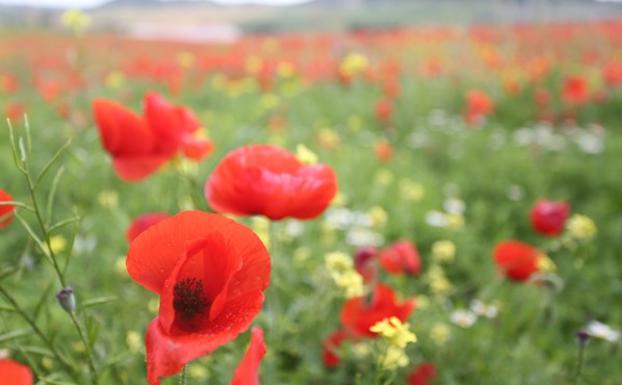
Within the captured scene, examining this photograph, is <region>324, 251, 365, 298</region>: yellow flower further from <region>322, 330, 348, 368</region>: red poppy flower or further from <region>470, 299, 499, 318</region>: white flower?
<region>470, 299, 499, 318</region>: white flower

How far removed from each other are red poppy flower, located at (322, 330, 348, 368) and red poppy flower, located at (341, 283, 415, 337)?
174 millimetres

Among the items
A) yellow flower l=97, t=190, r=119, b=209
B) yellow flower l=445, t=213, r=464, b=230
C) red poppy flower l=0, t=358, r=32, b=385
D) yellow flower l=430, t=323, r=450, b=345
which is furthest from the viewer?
yellow flower l=445, t=213, r=464, b=230

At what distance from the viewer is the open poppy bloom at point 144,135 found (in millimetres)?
1096

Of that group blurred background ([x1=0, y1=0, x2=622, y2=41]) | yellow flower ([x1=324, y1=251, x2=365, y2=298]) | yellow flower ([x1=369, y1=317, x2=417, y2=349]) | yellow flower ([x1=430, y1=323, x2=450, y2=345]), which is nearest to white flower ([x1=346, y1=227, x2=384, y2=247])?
yellow flower ([x1=430, y1=323, x2=450, y2=345])

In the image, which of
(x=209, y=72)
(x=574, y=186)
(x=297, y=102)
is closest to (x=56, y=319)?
(x=574, y=186)

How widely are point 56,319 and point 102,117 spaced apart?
0.77m

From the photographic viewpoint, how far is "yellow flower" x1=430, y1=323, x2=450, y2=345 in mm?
1494

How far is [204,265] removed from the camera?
2.14ft

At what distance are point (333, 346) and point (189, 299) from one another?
0.68 m

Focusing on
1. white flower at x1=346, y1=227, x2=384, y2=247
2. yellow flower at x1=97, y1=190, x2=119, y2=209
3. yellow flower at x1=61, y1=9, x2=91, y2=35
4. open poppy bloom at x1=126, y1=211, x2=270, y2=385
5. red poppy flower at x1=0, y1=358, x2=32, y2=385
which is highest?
red poppy flower at x1=0, y1=358, x2=32, y2=385

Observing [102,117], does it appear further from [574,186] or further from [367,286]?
[574,186]

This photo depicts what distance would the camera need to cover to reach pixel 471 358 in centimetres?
157

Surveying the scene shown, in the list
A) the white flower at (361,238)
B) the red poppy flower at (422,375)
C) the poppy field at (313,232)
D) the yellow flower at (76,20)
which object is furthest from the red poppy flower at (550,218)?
the yellow flower at (76,20)

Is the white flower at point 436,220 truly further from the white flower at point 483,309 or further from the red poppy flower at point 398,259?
the red poppy flower at point 398,259
